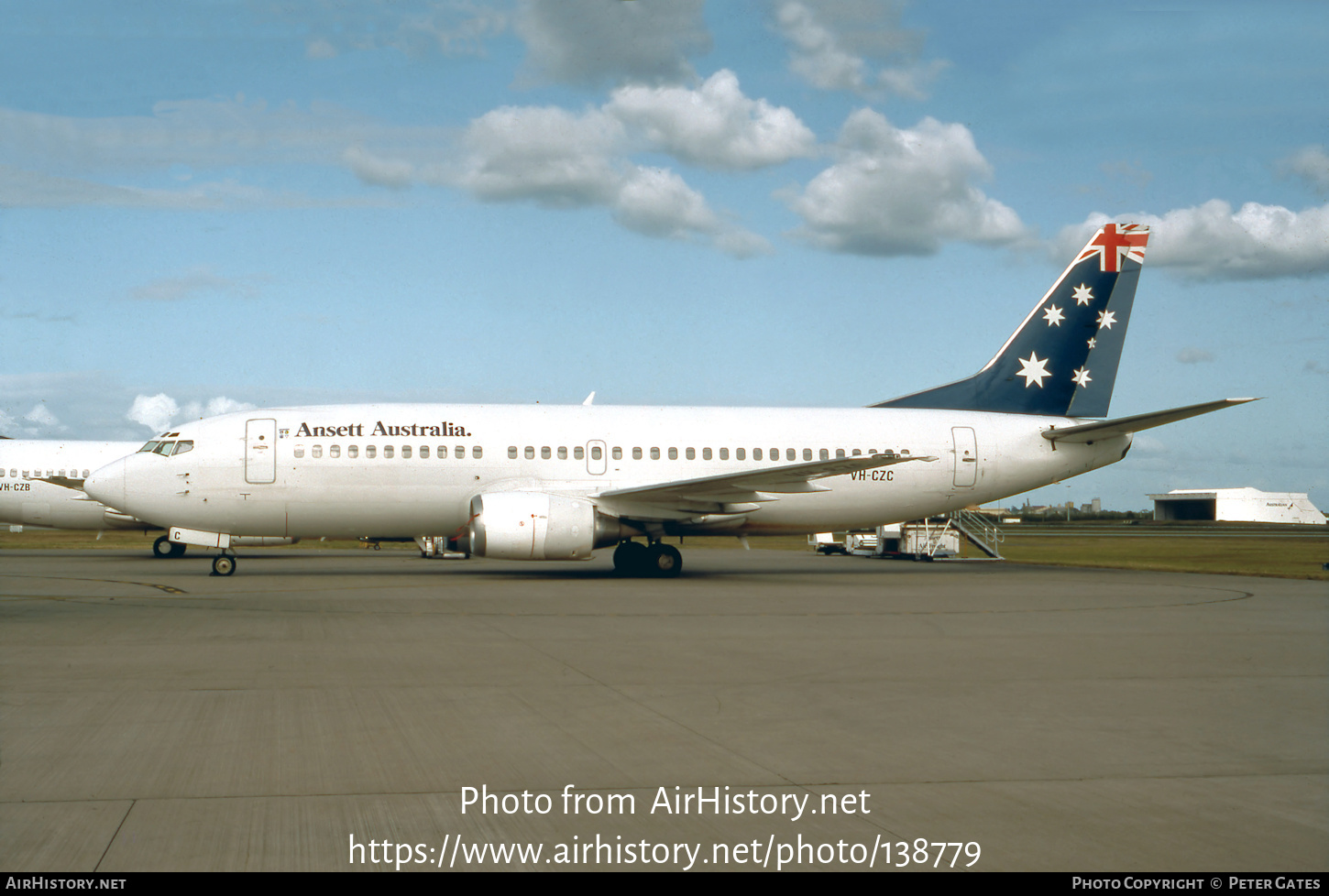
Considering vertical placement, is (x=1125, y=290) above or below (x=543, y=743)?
above

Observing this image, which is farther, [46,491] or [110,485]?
[46,491]

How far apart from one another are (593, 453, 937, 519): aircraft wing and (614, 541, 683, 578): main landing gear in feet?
4.31

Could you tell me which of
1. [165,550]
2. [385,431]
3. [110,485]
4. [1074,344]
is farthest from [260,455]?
[1074,344]

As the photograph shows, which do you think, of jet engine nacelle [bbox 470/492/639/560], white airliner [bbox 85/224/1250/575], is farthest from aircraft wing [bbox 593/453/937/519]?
jet engine nacelle [bbox 470/492/639/560]

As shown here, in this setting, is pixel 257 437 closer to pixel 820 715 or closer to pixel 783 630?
pixel 783 630

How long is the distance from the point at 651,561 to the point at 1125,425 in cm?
1075

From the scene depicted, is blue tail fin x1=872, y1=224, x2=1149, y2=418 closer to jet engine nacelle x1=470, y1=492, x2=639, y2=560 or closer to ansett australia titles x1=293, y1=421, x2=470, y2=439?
jet engine nacelle x1=470, y1=492, x2=639, y2=560

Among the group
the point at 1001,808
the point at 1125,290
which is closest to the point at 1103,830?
the point at 1001,808

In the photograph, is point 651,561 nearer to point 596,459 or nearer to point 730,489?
point 596,459

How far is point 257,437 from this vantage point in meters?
20.7

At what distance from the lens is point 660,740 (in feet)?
20.2

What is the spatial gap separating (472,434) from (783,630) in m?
11.0

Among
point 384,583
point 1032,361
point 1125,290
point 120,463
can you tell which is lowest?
→ point 384,583

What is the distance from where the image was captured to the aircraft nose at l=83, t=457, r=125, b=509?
2050 centimetres
